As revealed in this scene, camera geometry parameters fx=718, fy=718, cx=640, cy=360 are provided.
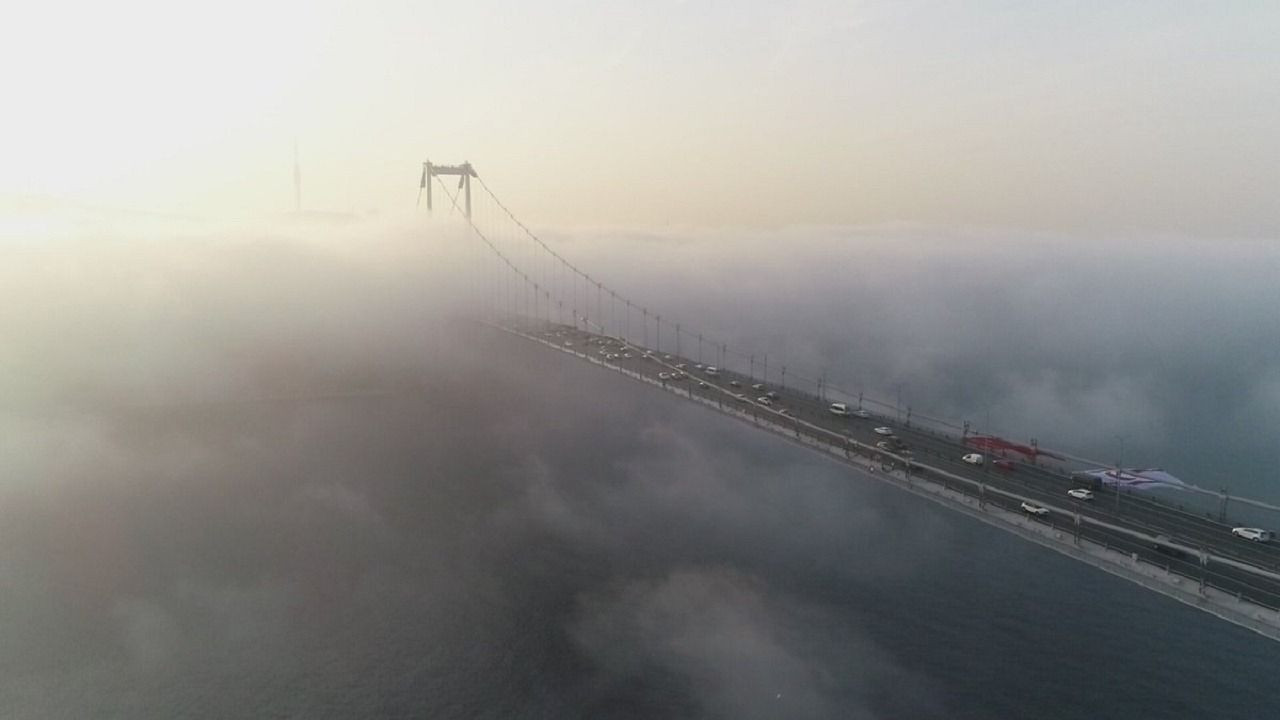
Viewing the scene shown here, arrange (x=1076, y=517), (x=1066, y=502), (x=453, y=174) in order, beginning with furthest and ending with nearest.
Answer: (x=453, y=174), (x=1066, y=502), (x=1076, y=517)

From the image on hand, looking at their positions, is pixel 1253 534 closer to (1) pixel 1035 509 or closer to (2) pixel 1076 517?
(2) pixel 1076 517

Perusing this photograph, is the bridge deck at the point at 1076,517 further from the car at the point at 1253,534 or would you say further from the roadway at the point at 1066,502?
the car at the point at 1253,534

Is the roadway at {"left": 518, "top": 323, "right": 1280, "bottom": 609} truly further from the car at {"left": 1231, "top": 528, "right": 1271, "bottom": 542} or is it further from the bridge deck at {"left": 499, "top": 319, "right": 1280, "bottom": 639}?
the car at {"left": 1231, "top": 528, "right": 1271, "bottom": 542}

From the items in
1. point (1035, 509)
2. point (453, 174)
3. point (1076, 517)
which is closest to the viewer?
point (1076, 517)

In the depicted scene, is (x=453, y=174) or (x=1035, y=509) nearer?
(x=1035, y=509)

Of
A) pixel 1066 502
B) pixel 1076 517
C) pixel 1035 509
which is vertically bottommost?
pixel 1066 502

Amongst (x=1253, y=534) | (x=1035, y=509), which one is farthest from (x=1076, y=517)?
(x=1253, y=534)

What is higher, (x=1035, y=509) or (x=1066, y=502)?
(x=1035, y=509)

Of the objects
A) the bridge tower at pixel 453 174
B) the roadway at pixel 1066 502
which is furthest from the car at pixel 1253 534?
the bridge tower at pixel 453 174
